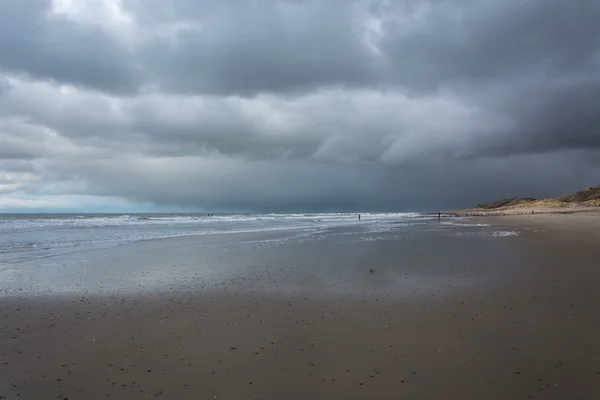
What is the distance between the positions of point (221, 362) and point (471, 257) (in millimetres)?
14411

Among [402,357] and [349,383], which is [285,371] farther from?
[402,357]

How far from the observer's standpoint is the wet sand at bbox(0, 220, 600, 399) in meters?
5.34

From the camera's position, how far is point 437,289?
10609 mm

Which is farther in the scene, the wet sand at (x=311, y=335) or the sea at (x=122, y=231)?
the sea at (x=122, y=231)

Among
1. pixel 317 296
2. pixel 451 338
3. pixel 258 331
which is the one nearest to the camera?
pixel 451 338

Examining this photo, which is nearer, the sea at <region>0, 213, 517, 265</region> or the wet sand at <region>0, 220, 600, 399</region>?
the wet sand at <region>0, 220, 600, 399</region>

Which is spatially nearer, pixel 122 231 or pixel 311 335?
pixel 311 335

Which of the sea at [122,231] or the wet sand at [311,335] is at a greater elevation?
the sea at [122,231]

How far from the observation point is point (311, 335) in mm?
7227

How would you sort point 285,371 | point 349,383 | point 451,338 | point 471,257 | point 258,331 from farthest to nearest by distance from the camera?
point 471,257 → point 258,331 → point 451,338 → point 285,371 → point 349,383

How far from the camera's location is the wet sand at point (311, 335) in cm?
534

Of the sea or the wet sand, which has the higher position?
the sea

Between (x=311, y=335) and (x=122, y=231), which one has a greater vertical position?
(x=122, y=231)

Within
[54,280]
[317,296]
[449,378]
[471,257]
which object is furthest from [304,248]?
[449,378]
